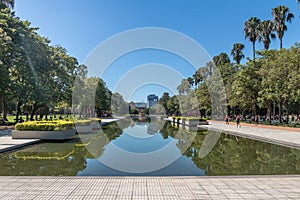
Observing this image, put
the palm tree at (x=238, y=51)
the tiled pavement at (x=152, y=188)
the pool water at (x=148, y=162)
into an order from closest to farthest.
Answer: the tiled pavement at (x=152, y=188), the pool water at (x=148, y=162), the palm tree at (x=238, y=51)

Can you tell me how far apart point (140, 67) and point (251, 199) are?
1985 cm

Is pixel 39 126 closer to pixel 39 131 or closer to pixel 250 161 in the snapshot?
pixel 39 131

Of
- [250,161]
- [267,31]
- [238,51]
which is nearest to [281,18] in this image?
[267,31]

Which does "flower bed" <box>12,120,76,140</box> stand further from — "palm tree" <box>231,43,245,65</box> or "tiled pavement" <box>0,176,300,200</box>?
"palm tree" <box>231,43,245,65</box>

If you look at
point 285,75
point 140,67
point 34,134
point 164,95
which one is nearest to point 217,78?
point 285,75

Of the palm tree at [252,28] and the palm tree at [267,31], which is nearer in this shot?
the palm tree at [267,31]

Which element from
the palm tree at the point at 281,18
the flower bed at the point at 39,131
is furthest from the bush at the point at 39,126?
the palm tree at the point at 281,18

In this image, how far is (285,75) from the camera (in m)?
23.5

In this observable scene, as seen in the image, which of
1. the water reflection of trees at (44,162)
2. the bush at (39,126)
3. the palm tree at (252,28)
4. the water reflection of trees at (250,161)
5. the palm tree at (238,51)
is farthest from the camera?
the palm tree at (238,51)

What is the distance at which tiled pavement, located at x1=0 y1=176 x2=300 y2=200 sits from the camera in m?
5.12

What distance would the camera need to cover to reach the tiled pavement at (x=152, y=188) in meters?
5.12

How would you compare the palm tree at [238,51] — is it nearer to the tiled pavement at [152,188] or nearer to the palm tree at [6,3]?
the palm tree at [6,3]

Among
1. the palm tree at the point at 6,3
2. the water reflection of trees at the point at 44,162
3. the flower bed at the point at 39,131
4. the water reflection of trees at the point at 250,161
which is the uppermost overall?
the palm tree at the point at 6,3

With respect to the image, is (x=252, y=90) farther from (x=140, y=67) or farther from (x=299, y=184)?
(x=299, y=184)
